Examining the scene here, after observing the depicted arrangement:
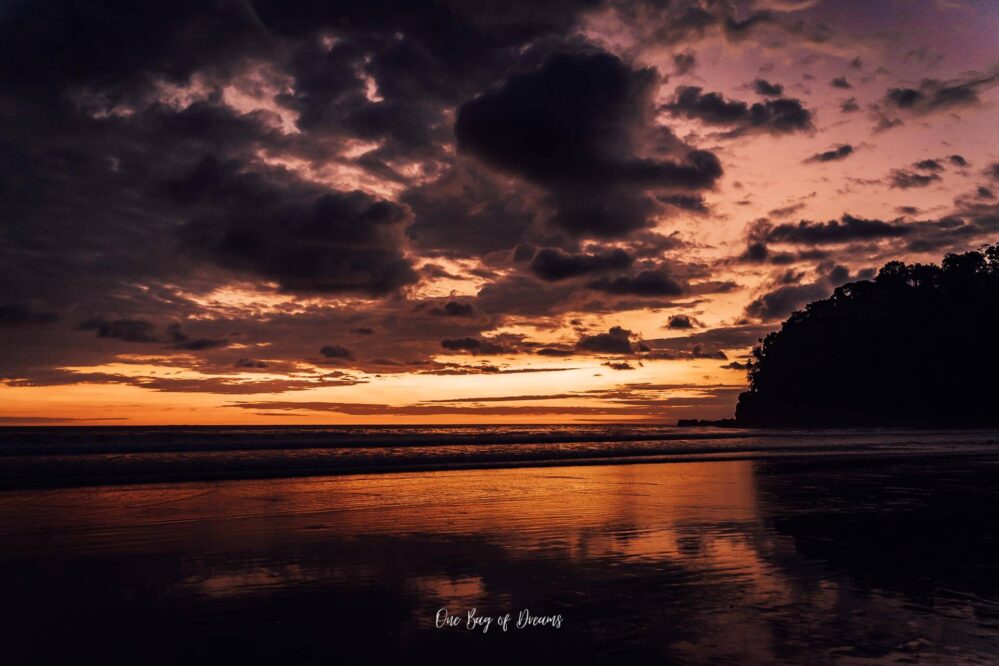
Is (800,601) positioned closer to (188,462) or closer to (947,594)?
(947,594)

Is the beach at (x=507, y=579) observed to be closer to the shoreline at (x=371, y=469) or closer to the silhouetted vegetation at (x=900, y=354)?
the shoreline at (x=371, y=469)

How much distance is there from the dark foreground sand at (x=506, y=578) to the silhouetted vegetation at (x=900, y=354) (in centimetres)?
9637

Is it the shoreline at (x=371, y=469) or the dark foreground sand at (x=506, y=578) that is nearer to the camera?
the dark foreground sand at (x=506, y=578)

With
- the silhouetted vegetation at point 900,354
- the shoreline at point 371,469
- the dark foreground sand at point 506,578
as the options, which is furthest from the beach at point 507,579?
the silhouetted vegetation at point 900,354

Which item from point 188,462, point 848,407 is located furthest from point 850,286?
point 188,462

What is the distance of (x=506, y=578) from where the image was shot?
814 centimetres

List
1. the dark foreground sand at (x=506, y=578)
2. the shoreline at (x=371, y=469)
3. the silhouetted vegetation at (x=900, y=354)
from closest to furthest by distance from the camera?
the dark foreground sand at (x=506, y=578), the shoreline at (x=371, y=469), the silhouetted vegetation at (x=900, y=354)

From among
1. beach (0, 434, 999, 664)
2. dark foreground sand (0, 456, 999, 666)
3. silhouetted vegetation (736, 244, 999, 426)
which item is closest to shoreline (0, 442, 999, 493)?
dark foreground sand (0, 456, 999, 666)

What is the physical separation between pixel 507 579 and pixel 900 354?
365ft

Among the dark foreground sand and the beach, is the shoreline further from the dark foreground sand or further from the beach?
the beach

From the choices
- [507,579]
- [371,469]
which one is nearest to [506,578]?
[507,579]

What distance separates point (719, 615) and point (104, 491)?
57.8 feet

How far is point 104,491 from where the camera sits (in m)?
18.7

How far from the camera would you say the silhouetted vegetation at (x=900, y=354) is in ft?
317
